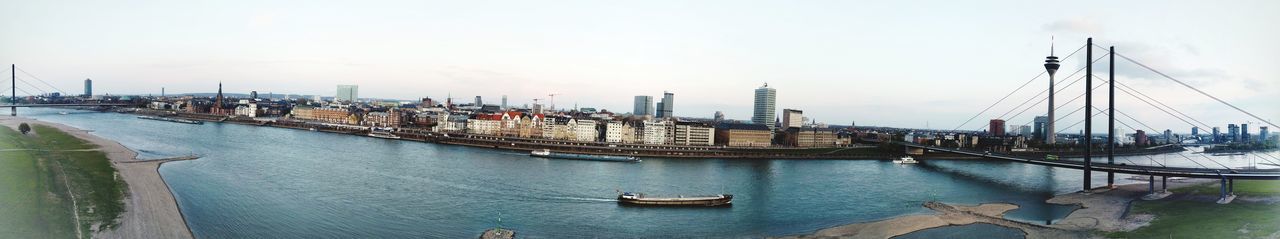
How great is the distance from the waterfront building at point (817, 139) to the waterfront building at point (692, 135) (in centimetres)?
840

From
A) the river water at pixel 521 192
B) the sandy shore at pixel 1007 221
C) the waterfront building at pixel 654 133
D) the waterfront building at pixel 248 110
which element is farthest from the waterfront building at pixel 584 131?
the waterfront building at pixel 248 110

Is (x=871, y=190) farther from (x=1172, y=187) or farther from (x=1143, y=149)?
(x=1143, y=149)

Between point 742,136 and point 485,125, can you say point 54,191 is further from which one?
point 742,136

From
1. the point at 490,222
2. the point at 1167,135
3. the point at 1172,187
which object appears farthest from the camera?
the point at 1167,135

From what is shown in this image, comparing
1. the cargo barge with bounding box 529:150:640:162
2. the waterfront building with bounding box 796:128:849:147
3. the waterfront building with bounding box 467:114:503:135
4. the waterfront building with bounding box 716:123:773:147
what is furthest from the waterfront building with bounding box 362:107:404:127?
the waterfront building with bounding box 796:128:849:147

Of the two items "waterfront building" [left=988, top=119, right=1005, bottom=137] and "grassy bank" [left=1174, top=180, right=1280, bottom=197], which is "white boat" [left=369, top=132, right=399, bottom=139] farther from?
"waterfront building" [left=988, top=119, right=1005, bottom=137]

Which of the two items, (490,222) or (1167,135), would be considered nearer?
(490,222)

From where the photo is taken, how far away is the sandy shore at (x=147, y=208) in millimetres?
11000

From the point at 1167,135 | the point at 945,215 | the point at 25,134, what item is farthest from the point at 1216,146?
the point at 25,134

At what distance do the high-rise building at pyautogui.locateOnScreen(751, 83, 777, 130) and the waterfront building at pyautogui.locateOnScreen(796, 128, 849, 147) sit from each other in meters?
36.5

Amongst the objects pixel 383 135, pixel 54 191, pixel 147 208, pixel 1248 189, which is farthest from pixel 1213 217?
pixel 383 135

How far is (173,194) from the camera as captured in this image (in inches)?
602

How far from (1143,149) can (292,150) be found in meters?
64.0

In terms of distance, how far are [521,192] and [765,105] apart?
76.1 m
